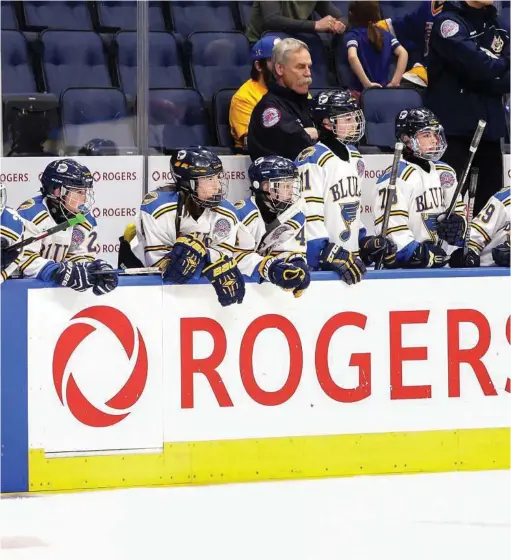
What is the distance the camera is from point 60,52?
6109mm

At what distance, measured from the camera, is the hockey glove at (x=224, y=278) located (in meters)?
4.58

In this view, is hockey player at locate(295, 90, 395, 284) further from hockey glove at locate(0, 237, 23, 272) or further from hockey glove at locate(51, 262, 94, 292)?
hockey glove at locate(0, 237, 23, 272)

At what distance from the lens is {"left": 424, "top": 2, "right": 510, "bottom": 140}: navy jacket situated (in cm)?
596

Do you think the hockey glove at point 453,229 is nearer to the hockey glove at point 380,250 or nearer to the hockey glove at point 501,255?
the hockey glove at point 501,255

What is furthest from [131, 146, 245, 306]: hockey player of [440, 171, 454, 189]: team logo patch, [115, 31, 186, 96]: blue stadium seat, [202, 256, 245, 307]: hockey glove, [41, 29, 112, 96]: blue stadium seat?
[41, 29, 112, 96]: blue stadium seat

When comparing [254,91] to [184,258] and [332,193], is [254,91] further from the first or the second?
[184,258]

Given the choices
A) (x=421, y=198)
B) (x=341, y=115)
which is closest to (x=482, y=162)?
(x=421, y=198)

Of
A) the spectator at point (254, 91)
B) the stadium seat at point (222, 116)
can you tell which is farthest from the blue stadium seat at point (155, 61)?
the spectator at point (254, 91)

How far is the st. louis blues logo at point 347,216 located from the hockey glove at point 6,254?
1302mm

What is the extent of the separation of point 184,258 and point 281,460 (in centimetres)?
80

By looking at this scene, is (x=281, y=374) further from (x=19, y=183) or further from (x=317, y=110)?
(x=19, y=183)

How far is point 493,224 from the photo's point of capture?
5.41 meters

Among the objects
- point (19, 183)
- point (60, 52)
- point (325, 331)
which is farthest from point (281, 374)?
point (60, 52)

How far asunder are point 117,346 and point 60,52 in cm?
200
